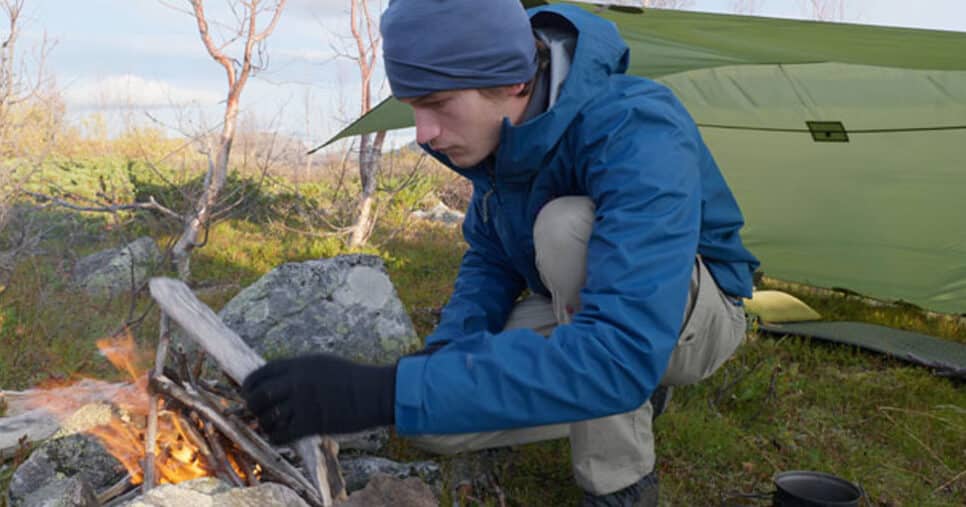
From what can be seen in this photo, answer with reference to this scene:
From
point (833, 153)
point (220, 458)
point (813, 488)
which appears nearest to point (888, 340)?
point (833, 153)

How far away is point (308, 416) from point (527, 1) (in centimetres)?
229

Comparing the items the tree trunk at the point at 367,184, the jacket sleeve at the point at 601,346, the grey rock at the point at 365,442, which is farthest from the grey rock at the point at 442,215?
the jacket sleeve at the point at 601,346

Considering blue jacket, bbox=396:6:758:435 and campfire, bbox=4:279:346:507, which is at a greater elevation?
blue jacket, bbox=396:6:758:435

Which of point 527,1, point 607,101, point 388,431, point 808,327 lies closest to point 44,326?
point 388,431

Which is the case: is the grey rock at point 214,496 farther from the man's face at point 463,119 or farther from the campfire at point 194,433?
the man's face at point 463,119

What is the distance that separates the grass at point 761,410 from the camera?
2895 mm

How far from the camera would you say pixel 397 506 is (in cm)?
190

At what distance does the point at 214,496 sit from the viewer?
5.87ft

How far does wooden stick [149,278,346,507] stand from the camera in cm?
191

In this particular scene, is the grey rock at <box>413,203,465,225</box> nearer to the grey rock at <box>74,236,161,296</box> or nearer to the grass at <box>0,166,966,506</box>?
the grey rock at <box>74,236,161,296</box>

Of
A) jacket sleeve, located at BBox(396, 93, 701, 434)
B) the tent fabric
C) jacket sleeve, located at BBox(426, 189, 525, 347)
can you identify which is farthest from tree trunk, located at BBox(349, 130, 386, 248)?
jacket sleeve, located at BBox(396, 93, 701, 434)

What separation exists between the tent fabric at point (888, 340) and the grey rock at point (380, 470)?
9.11ft

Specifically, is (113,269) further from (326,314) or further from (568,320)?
(568,320)

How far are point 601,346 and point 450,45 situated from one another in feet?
2.47
